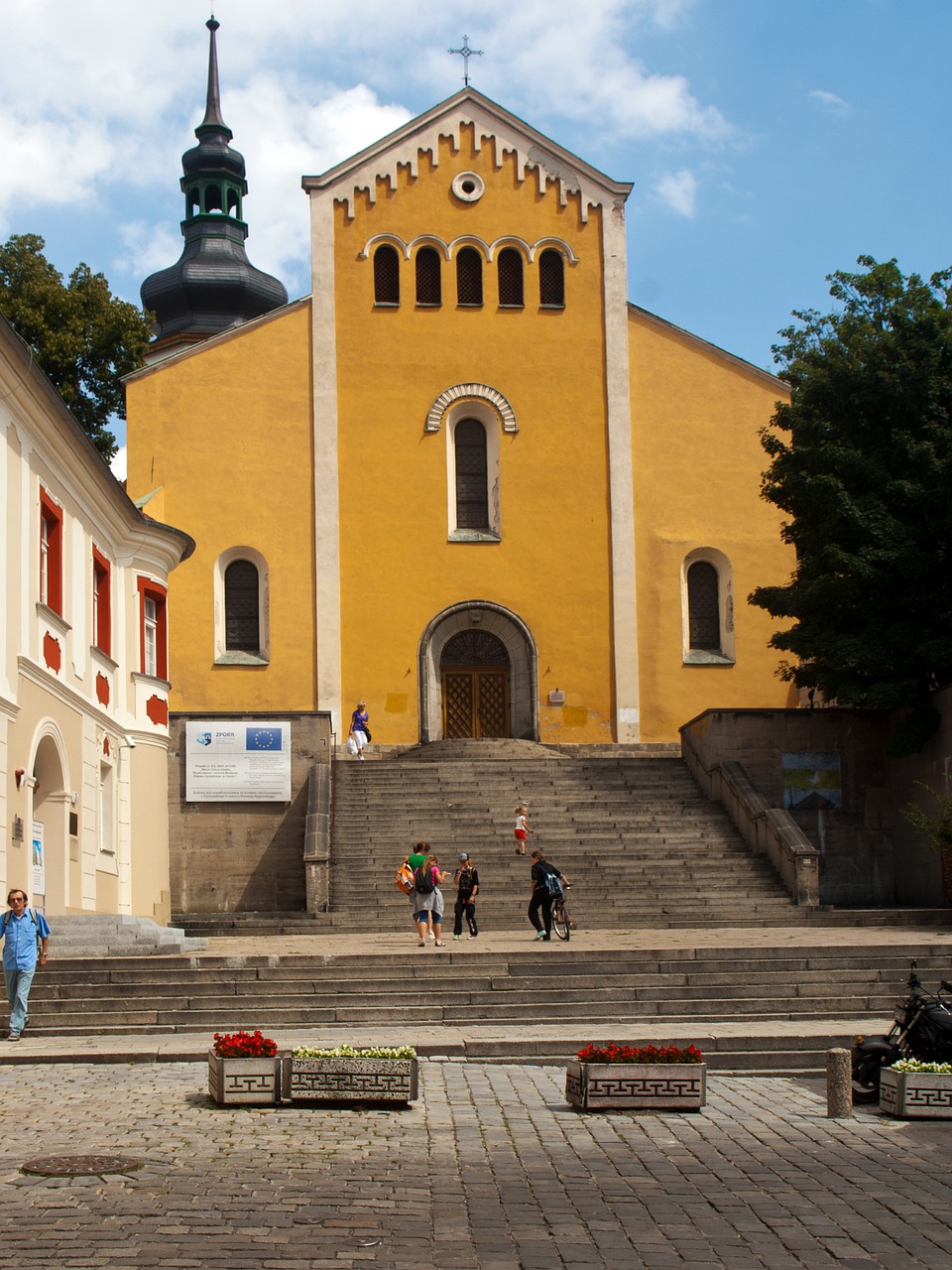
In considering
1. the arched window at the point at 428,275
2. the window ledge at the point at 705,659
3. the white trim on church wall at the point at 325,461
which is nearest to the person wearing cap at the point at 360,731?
the white trim on church wall at the point at 325,461

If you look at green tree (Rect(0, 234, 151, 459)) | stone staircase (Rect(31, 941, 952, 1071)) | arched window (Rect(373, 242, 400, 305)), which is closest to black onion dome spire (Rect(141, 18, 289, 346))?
green tree (Rect(0, 234, 151, 459))

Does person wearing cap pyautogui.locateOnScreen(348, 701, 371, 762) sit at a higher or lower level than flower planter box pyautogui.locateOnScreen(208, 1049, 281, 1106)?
higher

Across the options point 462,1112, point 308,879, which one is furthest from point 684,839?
point 462,1112

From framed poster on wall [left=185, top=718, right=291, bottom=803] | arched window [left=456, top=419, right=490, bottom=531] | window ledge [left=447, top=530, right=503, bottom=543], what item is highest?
arched window [left=456, top=419, right=490, bottom=531]

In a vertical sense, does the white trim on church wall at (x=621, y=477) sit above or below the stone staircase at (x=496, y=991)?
above

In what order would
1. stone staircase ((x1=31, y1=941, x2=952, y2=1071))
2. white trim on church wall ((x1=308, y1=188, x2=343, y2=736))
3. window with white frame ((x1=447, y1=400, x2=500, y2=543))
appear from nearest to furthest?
stone staircase ((x1=31, y1=941, x2=952, y2=1071))
white trim on church wall ((x1=308, y1=188, x2=343, y2=736))
window with white frame ((x1=447, y1=400, x2=500, y2=543))

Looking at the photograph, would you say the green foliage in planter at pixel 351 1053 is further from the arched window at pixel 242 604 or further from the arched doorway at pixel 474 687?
the arched doorway at pixel 474 687

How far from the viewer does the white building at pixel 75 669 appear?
2136cm

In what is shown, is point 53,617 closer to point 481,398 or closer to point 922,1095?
point 922,1095

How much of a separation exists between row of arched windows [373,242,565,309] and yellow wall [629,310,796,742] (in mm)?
2124

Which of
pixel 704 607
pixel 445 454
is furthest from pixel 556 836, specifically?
pixel 445 454

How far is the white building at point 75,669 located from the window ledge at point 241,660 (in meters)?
5.99

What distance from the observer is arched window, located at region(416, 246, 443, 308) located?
39.2 meters

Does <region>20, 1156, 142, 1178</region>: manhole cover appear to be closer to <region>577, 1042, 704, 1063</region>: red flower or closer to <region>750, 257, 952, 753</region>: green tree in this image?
<region>577, 1042, 704, 1063</region>: red flower
